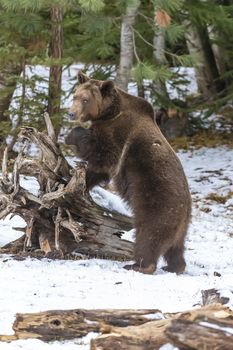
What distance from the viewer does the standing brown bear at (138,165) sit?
7625 mm

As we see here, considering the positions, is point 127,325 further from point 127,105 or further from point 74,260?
point 127,105

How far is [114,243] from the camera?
8375 mm

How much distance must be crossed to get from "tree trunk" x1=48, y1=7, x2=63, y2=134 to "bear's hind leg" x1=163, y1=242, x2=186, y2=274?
5.60m

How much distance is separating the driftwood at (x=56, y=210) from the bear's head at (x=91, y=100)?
404 mm

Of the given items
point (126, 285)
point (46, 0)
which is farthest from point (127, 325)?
point (46, 0)

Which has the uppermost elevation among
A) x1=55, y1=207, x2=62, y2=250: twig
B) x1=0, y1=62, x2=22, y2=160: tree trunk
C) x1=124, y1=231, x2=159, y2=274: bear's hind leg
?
x1=0, y1=62, x2=22, y2=160: tree trunk

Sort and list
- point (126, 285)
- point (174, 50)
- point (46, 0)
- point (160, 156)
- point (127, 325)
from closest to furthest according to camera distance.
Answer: point (127, 325)
point (126, 285)
point (160, 156)
point (46, 0)
point (174, 50)

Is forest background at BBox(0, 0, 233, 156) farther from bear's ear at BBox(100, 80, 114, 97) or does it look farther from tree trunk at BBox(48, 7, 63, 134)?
bear's ear at BBox(100, 80, 114, 97)

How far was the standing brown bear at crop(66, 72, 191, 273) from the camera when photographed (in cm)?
762

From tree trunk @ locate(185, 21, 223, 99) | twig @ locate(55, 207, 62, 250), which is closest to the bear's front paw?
twig @ locate(55, 207, 62, 250)

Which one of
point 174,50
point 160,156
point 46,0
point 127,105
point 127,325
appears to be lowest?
point 127,325

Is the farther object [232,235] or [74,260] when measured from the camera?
[232,235]

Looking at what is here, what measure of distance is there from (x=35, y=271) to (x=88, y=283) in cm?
71

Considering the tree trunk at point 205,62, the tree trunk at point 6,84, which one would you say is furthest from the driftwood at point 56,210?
the tree trunk at point 205,62
